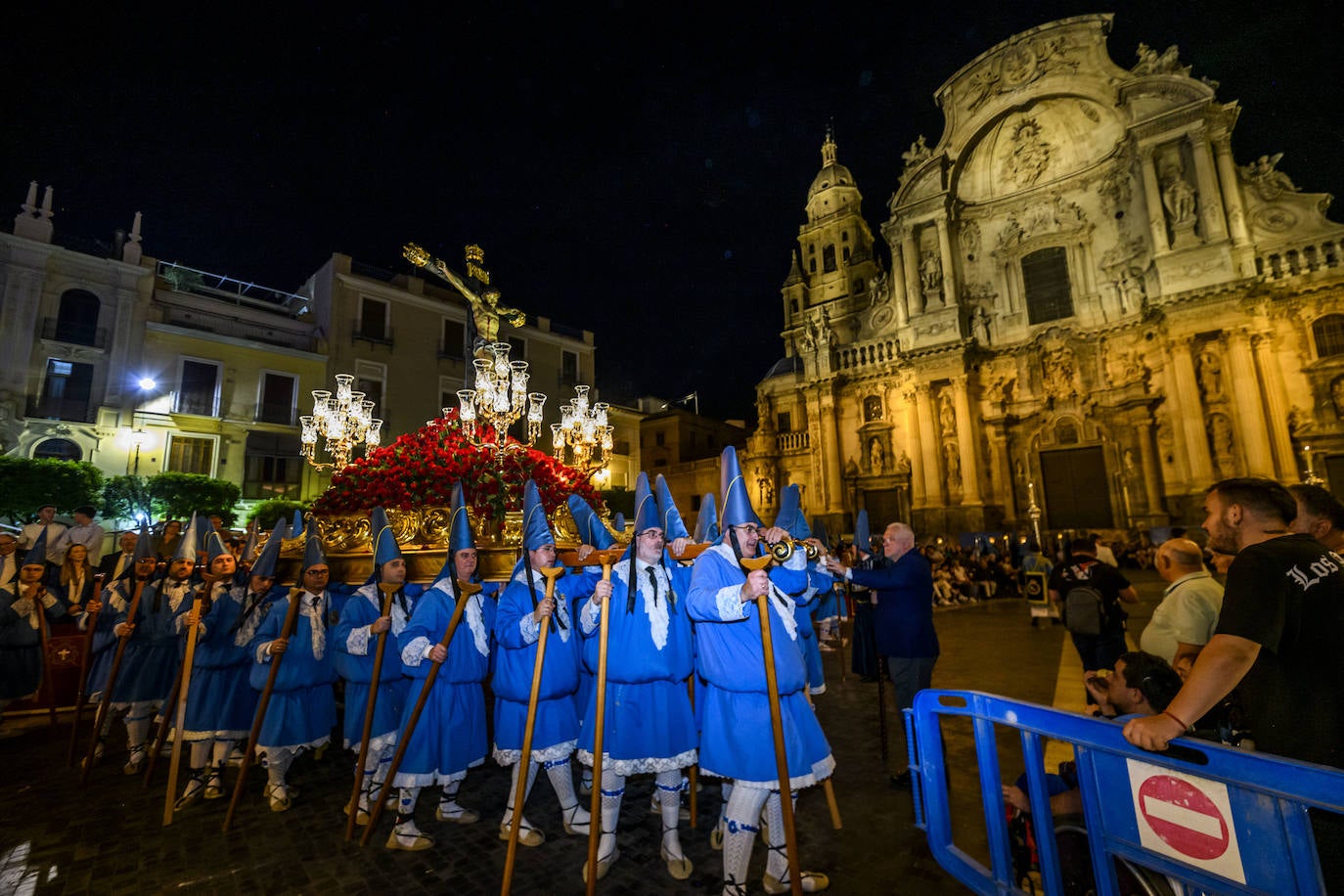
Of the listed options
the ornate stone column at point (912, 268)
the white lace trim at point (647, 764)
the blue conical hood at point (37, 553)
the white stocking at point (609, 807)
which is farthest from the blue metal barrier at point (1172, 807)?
the ornate stone column at point (912, 268)

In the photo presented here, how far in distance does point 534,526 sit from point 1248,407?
22.2 meters

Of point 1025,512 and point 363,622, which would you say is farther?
point 1025,512

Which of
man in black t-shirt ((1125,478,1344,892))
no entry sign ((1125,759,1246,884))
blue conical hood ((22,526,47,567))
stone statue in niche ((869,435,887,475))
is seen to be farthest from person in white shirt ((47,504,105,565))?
stone statue in niche ((869,435,887,475))

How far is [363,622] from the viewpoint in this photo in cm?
447

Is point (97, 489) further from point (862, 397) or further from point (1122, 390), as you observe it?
point (1122, 390)

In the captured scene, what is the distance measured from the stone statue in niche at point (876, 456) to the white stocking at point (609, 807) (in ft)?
A: 72.9

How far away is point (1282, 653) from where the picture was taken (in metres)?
2.07

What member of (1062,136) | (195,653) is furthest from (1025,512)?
(195,653)

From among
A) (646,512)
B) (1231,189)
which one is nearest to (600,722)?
(646,512)

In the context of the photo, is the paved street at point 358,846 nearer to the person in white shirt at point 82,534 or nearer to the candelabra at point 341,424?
the person in white shirt at point 82,534

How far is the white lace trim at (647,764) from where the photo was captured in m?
3.44

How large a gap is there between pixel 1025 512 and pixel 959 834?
2067 cm

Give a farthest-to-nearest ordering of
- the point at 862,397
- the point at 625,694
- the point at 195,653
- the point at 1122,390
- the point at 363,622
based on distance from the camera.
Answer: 1. the point at 862,397
2. the point at 1122,390
3. the point at 195,653
4. the point at 363,622
5. the point at 625,694

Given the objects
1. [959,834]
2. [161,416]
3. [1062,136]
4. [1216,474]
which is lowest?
[959,834]
